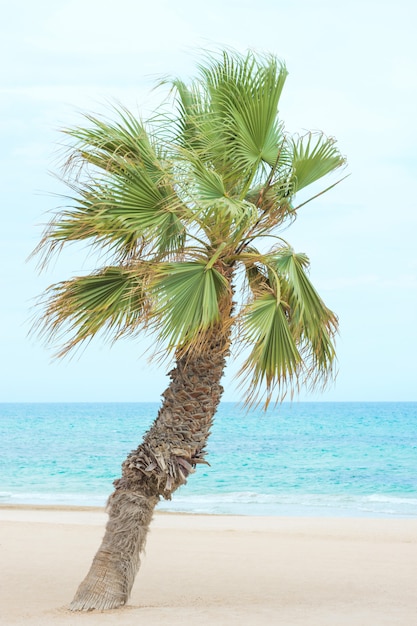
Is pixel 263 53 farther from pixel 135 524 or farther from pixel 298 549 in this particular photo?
pixel 298 549

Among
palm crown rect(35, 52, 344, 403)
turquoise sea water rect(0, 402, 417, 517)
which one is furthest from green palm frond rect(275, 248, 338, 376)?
turquoise sea water rect(0, 402, 417, 517)

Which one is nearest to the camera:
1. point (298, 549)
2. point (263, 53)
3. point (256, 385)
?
point (256, 385)

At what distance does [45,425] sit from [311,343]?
69.3 metres

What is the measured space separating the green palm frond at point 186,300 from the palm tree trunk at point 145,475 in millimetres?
490

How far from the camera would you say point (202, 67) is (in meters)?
→ 8.66

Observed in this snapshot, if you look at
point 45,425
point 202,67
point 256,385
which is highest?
point 202,67

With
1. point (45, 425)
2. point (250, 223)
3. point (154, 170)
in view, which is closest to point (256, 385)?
point (250, 223)

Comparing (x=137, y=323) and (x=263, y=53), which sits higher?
(x=263, y=53)

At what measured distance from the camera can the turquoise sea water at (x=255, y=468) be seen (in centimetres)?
2625

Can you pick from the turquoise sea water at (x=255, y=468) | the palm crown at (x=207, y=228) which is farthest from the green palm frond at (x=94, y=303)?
the turquoise sea water at (x=255, y=468)

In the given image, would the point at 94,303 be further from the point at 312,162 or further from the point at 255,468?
the point at 255,468

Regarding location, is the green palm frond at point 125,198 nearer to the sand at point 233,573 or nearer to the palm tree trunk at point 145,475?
the palm tree trunk at point 145,475

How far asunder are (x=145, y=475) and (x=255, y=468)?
3207 cm

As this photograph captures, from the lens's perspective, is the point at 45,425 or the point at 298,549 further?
the point at 45,425
